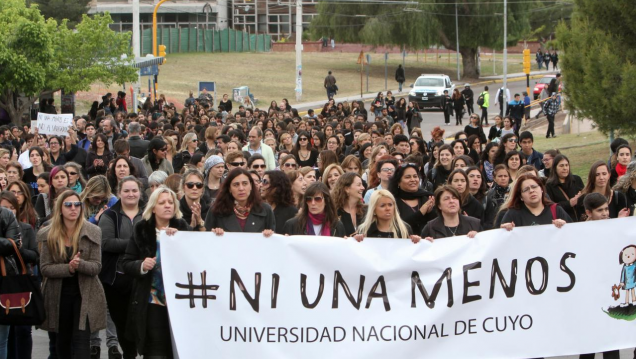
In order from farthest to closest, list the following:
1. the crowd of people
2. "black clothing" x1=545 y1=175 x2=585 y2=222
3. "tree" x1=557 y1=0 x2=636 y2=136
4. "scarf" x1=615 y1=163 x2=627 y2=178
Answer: "tree" x1=557 y1=0 x2=636 y2=136 < "scarf" x1=615 y1=163 x2=627 y2=178 < "black clothing" x1=545 y1=175 x2=585 y2=222 < the crowd of people

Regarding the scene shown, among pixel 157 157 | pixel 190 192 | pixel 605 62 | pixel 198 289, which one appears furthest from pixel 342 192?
pixel 605 62

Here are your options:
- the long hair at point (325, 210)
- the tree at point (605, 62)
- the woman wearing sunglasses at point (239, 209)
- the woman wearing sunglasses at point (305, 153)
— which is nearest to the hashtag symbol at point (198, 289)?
the woman wearing sunglasses at point (239, 209)

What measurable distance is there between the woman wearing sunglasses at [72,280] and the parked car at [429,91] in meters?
38.3

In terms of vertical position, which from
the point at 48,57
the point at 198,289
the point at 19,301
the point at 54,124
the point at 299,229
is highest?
the point at 48,57

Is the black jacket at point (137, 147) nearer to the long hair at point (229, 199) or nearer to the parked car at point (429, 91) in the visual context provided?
the long hair at point (229, 199)

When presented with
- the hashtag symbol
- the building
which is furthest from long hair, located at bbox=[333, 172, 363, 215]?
the building

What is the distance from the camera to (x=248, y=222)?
26.2 feet

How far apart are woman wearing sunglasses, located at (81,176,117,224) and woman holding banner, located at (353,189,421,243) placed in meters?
2.45

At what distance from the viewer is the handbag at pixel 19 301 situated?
749 cm

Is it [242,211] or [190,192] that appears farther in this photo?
[190,192]

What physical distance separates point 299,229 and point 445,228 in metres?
1.13

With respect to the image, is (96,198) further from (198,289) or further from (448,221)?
(448,221)

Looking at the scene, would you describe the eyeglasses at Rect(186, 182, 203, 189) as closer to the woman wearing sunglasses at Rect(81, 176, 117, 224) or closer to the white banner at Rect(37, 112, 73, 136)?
the woman wearing sunglasses at Rect(81, 176, 117, 224)

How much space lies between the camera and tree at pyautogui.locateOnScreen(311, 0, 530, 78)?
208 ft
